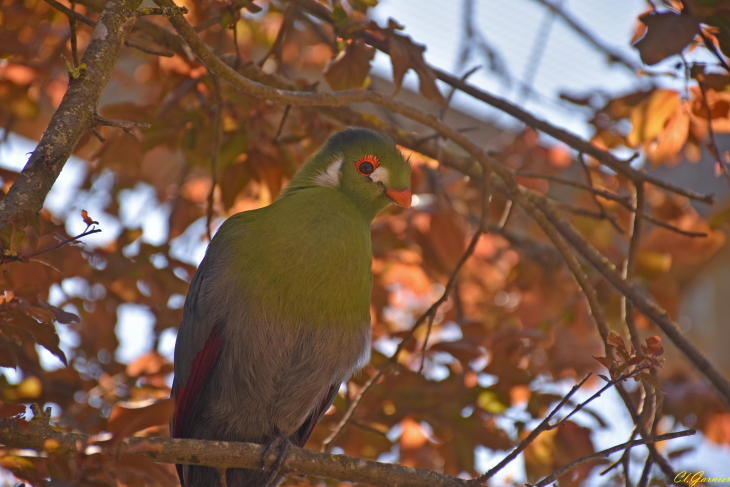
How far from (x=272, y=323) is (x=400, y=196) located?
2.47 feet

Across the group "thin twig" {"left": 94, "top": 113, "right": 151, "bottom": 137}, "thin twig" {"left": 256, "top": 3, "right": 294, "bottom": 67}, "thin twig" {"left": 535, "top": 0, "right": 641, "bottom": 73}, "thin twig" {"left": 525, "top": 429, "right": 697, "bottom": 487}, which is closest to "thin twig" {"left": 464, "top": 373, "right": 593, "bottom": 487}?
"thin twig" {"left": 525, "top": 429, "right": 697, "bottom": 487}

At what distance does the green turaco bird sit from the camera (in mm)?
2152

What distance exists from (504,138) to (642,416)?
177 inches

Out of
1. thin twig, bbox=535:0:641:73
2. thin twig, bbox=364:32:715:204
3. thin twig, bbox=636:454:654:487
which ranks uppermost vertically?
thin twig, bbox=535:0:641:73

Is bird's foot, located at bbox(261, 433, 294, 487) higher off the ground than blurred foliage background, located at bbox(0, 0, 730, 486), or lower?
lower

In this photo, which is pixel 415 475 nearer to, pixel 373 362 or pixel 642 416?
pixel 642 416

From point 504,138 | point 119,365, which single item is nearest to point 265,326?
point 119,365

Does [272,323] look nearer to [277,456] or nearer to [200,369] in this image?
[200,369]

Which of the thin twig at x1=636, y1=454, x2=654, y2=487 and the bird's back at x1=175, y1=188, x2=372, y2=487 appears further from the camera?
the bird's back at x1=175, y1=188, x2=372, y2=487

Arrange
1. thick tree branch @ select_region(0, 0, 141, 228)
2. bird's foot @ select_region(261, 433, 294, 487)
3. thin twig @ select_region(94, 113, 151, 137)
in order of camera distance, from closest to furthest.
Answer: thick tree branch @ select_region(0, 0, 141, 228) < thin twig @ select_region(94, 113, 151, 137) < bird's foot @ select_region(261, 433, 294, 487)

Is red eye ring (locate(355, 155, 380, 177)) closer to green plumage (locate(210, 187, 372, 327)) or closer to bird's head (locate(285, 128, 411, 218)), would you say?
bird's head (locate(285, 128, 411, 218))

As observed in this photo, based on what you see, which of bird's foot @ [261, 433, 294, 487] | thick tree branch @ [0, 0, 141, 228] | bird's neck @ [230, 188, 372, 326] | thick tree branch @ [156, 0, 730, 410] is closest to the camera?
thick tree branch @ [0, 0, 141, 228]

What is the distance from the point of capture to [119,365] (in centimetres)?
358

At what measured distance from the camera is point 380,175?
8.35 ft
